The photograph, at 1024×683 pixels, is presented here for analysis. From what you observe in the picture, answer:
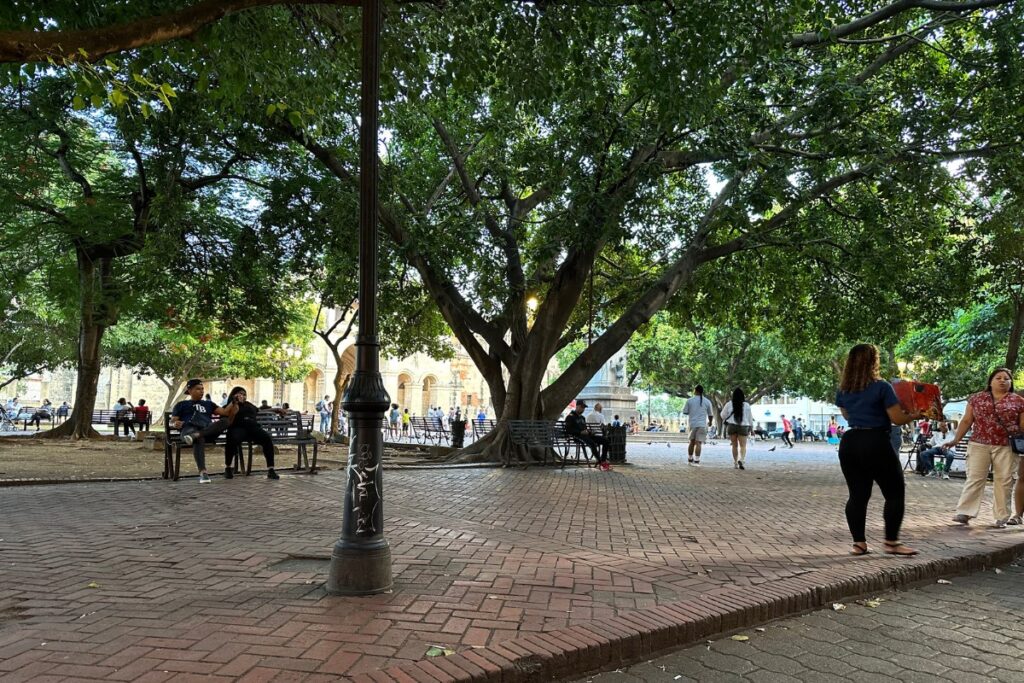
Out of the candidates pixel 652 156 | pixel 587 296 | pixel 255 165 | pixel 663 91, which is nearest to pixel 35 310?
pixel 255 165

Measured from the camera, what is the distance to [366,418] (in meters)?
4.38

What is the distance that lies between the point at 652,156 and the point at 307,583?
10.7 m

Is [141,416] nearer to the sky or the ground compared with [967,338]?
nearer to the ground

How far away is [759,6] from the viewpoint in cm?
988

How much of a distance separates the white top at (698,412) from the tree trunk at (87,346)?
16.0m

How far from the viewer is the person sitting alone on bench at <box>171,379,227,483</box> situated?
9844 mm

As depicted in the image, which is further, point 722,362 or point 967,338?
point 722,362

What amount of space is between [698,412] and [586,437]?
4.43 meters

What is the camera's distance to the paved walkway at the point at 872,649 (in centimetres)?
341

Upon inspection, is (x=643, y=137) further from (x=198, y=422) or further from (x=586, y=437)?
(x=198, y=422)

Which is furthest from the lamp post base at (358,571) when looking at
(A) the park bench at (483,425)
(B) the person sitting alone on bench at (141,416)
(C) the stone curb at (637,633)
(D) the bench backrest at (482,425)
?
(B) the person sitting alone on bench at (141,416)

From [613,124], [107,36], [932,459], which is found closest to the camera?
[107,36]

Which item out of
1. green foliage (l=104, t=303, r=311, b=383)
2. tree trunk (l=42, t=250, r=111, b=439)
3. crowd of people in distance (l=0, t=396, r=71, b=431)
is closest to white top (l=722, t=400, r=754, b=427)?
green foliage (l=104, t=303, r=311, b=383)

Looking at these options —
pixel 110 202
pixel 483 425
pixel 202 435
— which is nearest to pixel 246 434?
pixel 202 435
